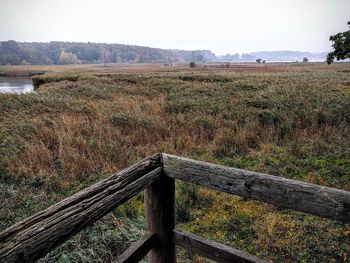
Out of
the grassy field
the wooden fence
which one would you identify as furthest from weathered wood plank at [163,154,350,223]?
the grassy field

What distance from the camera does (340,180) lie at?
220 inches

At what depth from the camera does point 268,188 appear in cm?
167

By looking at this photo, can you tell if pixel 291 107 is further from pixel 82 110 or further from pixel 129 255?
pixel 129 255

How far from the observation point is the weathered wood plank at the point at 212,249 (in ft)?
5.97

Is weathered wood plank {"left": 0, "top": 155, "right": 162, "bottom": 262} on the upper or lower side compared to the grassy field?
upper

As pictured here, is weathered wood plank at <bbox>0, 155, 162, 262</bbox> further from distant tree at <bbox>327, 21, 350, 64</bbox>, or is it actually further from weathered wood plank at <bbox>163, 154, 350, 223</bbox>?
distant tree at <bbox>327, 21, 350, 64</bbox>

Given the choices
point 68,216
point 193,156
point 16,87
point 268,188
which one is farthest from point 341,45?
point 16,87

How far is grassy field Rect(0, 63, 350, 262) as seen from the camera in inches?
153

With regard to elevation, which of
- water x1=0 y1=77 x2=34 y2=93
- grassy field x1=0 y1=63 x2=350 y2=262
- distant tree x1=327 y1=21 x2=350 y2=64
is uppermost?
distant tree x1=327 y1=21 x2=350 y2=64

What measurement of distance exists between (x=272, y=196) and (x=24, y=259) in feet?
4.39

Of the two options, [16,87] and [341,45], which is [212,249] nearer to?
[341,45]

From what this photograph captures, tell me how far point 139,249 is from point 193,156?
17.4 feet

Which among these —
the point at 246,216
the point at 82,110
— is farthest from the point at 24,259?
the point at 82,110

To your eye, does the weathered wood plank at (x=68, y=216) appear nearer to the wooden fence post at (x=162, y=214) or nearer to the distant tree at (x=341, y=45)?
the wooden fence post at (x=162, y=214)
